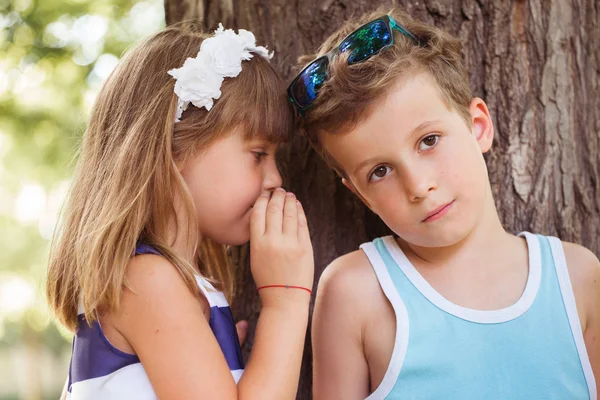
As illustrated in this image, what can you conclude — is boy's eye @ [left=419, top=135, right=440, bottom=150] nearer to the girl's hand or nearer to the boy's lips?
the boy's lips

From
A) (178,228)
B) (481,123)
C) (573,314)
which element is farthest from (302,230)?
(573,314)

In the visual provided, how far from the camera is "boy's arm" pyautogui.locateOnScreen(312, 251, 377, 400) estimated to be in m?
2.21

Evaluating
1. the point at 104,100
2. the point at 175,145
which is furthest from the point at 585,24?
the point at 104,100

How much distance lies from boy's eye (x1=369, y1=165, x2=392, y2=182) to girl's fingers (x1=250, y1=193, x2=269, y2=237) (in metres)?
0.41

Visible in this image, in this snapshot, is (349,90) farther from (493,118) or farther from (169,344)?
(169,344)

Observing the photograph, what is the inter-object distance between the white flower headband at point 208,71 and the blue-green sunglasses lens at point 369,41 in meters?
0.45

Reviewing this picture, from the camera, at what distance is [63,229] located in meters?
2.32

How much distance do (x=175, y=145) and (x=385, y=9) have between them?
3.40 feet

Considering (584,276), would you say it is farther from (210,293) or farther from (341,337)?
(210,293)

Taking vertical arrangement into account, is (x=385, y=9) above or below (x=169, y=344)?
above

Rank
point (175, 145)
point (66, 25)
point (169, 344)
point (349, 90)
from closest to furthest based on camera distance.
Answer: point (169, 344) → point (349, 90) → point (175, 145) → point (66, 25)

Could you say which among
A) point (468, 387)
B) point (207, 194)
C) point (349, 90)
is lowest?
point (468, 387)

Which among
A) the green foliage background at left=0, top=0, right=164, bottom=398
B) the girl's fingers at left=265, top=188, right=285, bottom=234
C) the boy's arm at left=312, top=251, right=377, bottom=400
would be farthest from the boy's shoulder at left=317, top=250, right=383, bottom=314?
the green foliage background at left=0, top=0, right=164, bottom=398

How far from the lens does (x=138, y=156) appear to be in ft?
7.27
